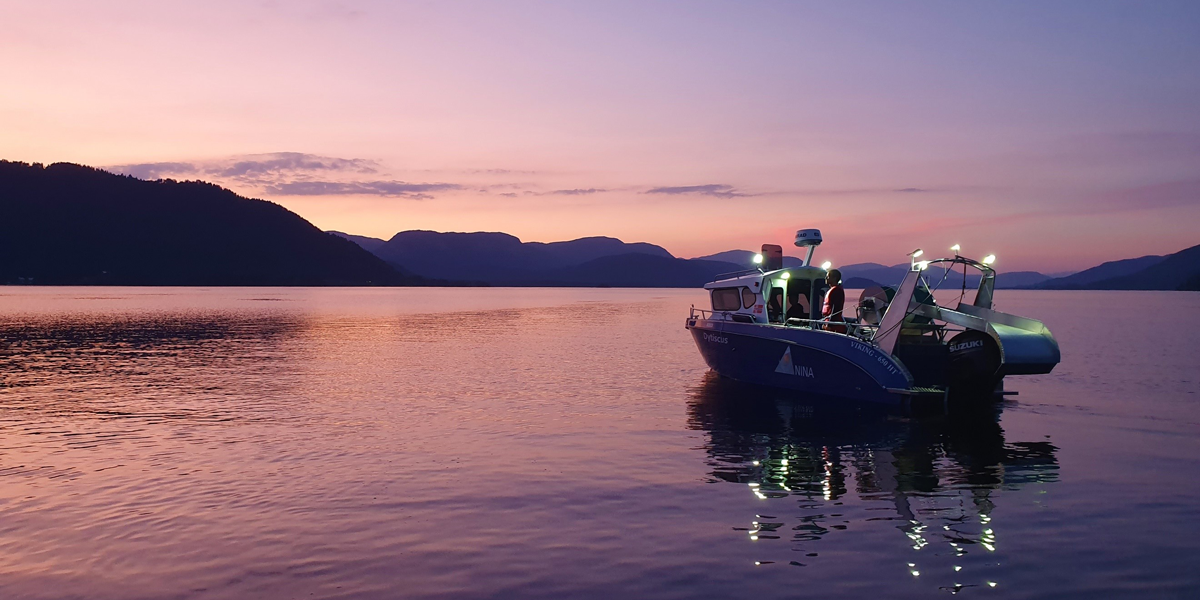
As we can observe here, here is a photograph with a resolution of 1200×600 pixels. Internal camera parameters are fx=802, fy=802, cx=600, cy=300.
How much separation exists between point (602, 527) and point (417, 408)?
13975 millimetres

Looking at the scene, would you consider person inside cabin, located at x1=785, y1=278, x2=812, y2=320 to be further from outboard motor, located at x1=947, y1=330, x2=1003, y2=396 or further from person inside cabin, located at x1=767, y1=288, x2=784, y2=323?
outboard motor, located at x1=947, y1=330, x2=1003, y2=396

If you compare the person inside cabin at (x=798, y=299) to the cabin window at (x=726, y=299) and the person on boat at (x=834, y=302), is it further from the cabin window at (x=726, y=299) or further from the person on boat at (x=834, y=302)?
the person on boat at (x=834, y=302)

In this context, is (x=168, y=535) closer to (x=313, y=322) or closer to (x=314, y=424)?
(x=314, y=424)

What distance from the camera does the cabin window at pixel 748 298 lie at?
96.3 ft

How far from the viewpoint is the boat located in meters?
22.3

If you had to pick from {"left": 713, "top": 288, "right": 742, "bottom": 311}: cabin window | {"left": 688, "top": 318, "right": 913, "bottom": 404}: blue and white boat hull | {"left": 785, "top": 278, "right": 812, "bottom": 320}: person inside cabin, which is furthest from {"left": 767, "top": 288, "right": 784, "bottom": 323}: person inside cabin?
{"left": 713, "top": 288, "right": 742, "bottom": 311}: cabin window

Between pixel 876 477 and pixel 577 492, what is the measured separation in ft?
20.3

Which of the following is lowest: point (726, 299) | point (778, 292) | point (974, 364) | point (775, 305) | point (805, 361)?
point (805, 361)

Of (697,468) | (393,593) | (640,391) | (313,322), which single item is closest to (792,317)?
(640,391)

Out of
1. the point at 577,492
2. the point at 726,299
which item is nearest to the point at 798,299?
the point at 726,299

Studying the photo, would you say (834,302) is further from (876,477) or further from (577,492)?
(577,492)

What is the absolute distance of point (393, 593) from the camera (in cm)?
945

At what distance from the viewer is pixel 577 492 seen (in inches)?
567

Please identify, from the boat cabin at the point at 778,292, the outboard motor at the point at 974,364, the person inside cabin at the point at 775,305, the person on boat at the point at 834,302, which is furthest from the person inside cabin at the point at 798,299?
the outboard motor at the point at 974,364
